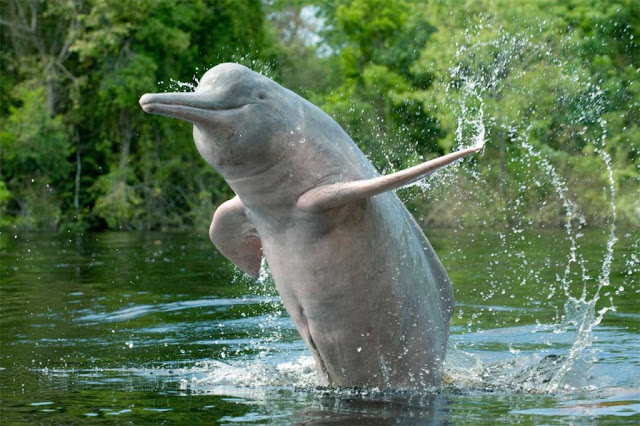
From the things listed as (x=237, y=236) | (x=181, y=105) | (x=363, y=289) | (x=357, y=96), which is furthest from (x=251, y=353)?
(x=357, y=96)

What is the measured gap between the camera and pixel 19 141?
1748 inches

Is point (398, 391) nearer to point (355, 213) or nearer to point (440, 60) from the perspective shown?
point (355, 213)

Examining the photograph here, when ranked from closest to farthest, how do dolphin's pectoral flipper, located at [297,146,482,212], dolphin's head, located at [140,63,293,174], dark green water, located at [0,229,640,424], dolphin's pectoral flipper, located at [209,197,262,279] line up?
dolphin's pectoral flipper, located at [297,146,482,212] < dolphin's head, located at [140,63,293,174] < dark green water, located at [0,229,640,424] < dolphin's pectoral flipper, located at [209,197,262,279]

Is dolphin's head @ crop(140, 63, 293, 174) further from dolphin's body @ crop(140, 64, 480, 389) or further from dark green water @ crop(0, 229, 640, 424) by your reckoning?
dark green water @ crop(0, 229, 640, 424)

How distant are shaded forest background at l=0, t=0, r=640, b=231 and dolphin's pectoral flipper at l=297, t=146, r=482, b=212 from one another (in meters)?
26.3

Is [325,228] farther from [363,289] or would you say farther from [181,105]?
[181,105]

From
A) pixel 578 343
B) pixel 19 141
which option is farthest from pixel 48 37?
pixel 578 343

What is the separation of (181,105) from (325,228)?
1.27 meters

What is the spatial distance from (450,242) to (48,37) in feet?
89.7

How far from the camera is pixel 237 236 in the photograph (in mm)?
8625

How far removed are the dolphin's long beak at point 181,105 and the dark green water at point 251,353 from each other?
6.28 feet

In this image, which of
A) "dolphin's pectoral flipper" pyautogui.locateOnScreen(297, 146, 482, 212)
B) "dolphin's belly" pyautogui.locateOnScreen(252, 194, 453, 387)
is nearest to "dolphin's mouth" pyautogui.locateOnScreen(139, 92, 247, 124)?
"dolphin's pectoral flipper" pyautogui.locateOnScreen(297, 146, 482, 212)

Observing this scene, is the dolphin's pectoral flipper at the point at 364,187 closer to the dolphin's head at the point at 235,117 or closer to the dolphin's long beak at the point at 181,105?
the dolphin's head at the point at 235,117

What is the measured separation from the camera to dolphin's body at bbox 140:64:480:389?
7.55 m
